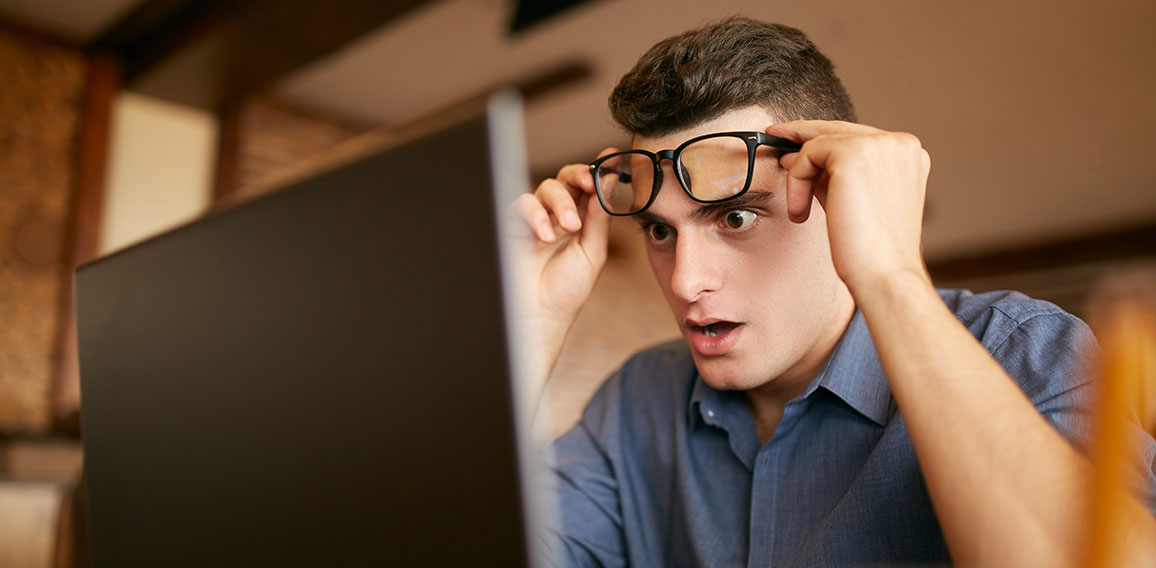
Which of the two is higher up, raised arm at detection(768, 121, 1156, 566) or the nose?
the nose

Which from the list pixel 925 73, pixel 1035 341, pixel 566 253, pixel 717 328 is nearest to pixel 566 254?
pixel 566 253

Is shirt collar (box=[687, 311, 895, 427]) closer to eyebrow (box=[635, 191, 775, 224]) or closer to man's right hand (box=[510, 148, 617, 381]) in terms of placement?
eyebrow (box=[635, 191, 775, 224])

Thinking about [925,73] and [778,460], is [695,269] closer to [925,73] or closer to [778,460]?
[778,460]

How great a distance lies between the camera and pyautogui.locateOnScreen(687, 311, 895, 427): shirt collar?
3.31ft

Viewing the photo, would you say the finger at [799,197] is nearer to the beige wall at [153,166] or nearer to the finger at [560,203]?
the finger at [560,203]

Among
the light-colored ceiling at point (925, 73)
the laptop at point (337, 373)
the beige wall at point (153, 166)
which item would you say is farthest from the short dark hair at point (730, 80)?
the beige wall at point (153, 166)

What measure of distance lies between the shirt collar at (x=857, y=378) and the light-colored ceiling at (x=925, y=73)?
2173 mm

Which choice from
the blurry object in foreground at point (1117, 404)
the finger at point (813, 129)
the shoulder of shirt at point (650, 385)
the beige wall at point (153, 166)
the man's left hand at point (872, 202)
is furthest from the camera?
the beige wall at point (153, 166)

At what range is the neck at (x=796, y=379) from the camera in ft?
3.82

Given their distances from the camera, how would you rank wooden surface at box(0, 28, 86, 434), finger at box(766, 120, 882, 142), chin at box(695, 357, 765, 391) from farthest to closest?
wooden surface at box(0, 28, 86, 434), chin at box(695, 357, 765, 391), finger at box(766, 120, 882, 142)

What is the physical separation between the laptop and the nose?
2.04 feet

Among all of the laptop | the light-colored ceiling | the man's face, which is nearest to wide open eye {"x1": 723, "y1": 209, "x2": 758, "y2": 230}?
the man's face

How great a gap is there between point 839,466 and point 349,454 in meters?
0.72

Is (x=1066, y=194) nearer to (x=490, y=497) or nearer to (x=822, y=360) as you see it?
(x=822, y=360)
